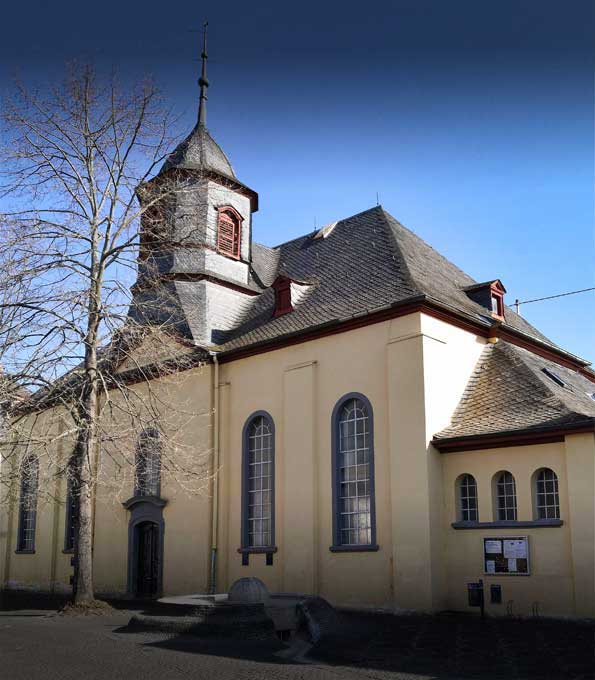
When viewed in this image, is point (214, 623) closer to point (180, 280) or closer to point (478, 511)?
point (478, 511)

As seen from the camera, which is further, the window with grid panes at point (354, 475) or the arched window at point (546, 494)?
the window with grid panes at point (354, 475)

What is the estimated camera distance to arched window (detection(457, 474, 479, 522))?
53.0 ft

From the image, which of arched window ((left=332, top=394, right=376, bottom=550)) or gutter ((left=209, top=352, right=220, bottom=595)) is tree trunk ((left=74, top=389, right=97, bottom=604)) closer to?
gutter ((left=209, top=352, right=220, bottom=595))

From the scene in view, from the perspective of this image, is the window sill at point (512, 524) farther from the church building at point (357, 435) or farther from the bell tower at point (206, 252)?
the bell tower at point (206, 252)

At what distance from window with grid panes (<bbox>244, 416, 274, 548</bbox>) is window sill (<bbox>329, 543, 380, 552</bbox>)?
7.14ft

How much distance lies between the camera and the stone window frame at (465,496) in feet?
53.0

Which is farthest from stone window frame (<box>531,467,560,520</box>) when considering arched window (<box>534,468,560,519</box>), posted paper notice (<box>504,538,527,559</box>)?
posted paper notice (<box>504,538,527,559</box>)

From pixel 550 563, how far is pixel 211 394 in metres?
9.83

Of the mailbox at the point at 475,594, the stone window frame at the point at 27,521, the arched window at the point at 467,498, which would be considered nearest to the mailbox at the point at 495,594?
the mailbox at the point at 475,594

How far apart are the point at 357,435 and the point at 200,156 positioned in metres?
11.5

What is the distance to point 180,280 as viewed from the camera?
22.8 metres

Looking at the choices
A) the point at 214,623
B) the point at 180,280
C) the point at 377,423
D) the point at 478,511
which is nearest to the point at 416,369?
the point at 377,423

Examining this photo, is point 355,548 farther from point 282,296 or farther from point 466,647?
point 282,296

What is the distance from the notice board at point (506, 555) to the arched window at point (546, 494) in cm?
64
